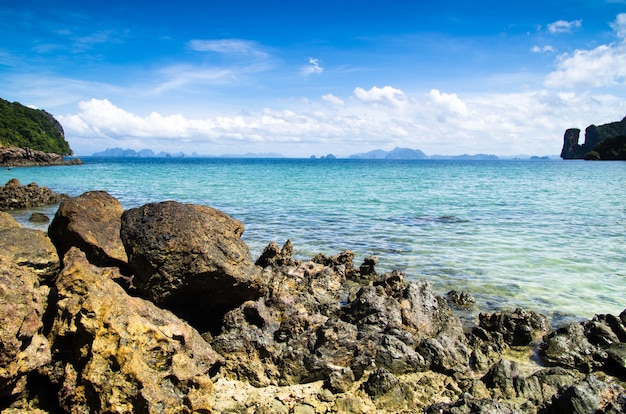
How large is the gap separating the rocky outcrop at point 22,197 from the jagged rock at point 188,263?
85.1ft

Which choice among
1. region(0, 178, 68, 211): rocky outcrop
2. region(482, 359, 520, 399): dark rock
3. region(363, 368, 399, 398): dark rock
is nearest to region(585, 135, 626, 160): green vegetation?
region(0, 178, 68, 211): rocky outcrop

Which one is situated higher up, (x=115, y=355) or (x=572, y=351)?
(x=115, y=355)

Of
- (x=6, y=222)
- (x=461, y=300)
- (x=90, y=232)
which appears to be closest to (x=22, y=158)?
(x=6, y=222)

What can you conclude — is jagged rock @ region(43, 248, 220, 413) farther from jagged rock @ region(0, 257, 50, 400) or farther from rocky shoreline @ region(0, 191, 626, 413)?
jagged rock @ region(0, 257, 50, 400)

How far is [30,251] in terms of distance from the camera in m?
7.76

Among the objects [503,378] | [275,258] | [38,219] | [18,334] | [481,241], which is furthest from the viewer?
[38,219]

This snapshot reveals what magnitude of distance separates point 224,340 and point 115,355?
86.5 inches

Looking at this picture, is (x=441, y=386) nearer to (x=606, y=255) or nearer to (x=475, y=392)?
(x=475, y=392)

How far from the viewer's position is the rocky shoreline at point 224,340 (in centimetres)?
512

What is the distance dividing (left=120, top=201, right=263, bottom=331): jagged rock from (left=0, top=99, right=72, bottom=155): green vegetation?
112 meters

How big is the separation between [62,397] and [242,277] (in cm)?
310

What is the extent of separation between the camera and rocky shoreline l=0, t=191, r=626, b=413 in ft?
16.8

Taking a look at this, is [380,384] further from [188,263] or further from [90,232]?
[90,232]

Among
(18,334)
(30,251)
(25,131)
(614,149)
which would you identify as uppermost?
(614,149)
